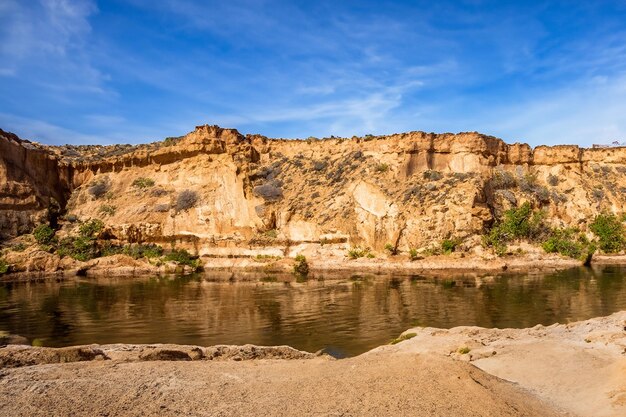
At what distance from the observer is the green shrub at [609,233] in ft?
177

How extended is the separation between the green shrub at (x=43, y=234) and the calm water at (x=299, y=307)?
16347 mm

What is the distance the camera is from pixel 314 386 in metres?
9.13

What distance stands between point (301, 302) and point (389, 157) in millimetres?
37352

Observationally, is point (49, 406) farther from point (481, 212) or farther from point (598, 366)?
point (481, 212)

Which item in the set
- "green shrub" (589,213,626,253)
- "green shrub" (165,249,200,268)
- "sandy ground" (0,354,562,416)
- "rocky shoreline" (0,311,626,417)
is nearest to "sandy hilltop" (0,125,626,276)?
"green shrub" (165,249,200,268)

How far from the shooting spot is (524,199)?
62156mm

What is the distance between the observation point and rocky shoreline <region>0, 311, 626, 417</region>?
8031 millimetres

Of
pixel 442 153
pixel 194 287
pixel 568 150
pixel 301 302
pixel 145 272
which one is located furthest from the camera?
pixel 568 150

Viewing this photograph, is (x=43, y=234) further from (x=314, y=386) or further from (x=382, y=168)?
(x=314, y=386)

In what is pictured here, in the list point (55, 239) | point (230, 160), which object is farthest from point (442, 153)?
point (55, 239)

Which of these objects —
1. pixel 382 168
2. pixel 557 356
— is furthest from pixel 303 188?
pixel 557 356

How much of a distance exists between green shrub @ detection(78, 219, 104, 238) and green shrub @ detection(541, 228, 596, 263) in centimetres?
5227

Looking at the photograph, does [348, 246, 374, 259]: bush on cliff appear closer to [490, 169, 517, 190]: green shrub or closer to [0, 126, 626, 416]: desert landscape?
[0, 126, 626, 416]: desert landscape

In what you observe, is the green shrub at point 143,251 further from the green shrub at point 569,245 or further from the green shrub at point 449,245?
the green shrub at point 569,245
